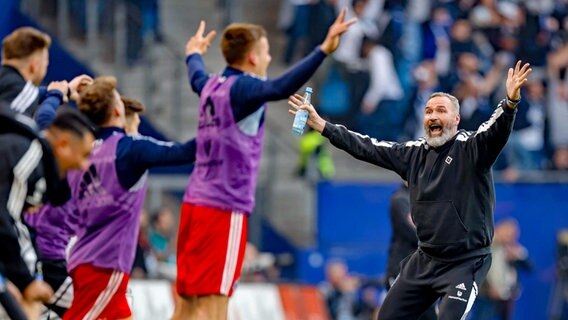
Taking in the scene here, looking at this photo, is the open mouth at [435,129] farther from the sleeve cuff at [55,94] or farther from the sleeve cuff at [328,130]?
the sleeve cuff at [55,94]

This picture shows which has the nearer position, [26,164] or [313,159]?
[26,164]

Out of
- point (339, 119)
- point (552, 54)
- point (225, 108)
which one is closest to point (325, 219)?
point (339, 119)

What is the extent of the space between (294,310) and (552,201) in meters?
5.41

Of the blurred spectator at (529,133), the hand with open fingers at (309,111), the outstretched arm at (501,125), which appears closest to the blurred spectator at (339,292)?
the blurred spectator at (529,133)

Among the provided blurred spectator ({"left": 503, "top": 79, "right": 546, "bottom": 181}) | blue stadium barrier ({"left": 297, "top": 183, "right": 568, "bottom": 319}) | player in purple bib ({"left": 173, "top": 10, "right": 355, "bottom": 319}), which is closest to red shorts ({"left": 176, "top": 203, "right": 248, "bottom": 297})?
player in purple bib ({"left": 173, "top": 10, "right": 355, "bottom": 319})

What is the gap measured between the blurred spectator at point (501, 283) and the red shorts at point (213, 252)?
33.7ft

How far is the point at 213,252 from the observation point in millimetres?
11430

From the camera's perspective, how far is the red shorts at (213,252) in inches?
448

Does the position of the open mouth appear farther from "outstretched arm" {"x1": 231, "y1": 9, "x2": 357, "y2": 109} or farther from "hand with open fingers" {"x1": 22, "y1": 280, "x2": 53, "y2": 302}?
"hand with open fingers" {"x1": 22, "y1": 280, "x2": 53, "y2": 302}

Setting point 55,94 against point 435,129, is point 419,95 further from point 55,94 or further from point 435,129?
point 55,94

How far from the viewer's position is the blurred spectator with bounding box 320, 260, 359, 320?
65.9 ft

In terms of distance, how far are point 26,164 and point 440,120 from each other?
352 centimetres

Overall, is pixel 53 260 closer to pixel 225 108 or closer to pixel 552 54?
pixel 225 108

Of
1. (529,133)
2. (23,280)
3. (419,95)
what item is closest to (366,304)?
(419,95)
